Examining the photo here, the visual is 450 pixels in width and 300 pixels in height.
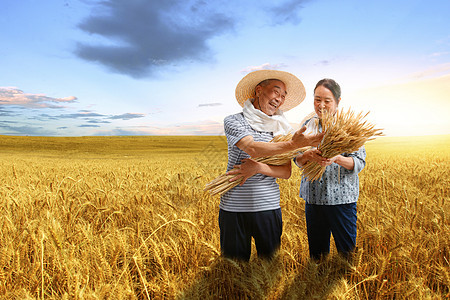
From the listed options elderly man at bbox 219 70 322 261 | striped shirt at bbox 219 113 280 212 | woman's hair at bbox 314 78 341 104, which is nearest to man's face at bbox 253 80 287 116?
elderly man at bbox 219 70 322 261

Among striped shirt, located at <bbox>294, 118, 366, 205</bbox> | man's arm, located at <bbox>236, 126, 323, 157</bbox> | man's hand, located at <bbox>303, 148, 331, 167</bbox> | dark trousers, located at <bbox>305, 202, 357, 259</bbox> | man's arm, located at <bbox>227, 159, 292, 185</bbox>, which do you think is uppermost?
man's arm, located at <bbox>236, 126, 323, 157</bbox>

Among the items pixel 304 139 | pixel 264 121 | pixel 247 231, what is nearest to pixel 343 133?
pixel 304 139

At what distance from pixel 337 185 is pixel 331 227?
1.01ft

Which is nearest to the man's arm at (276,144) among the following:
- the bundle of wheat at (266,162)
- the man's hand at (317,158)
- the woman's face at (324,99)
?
the man's hand at (317,158)

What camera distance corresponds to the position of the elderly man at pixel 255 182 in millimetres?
1836

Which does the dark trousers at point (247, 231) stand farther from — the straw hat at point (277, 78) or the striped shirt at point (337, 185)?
the straw hat at point (277, 78)

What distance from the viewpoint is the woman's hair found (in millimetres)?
1886

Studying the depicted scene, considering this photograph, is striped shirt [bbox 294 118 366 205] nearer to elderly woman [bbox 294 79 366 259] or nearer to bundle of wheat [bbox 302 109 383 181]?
elderly woman [bbox 294 79 366 259]

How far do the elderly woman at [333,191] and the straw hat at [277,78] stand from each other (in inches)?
8.4

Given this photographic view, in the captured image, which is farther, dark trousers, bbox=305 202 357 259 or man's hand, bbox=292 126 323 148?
dark trousers, bbox=305 202 357 259

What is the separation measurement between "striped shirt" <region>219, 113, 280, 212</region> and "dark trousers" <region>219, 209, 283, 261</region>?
5 centimetres

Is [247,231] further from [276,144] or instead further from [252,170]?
[276,144]

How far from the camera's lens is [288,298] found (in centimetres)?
148

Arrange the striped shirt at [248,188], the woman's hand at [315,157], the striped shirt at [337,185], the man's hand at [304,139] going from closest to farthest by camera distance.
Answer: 1. the man's hand at [304,139]
2. the woman's hand at [315,157]
3. the striped shirt at [248,188]
4. the striped shirt at [337,185]
